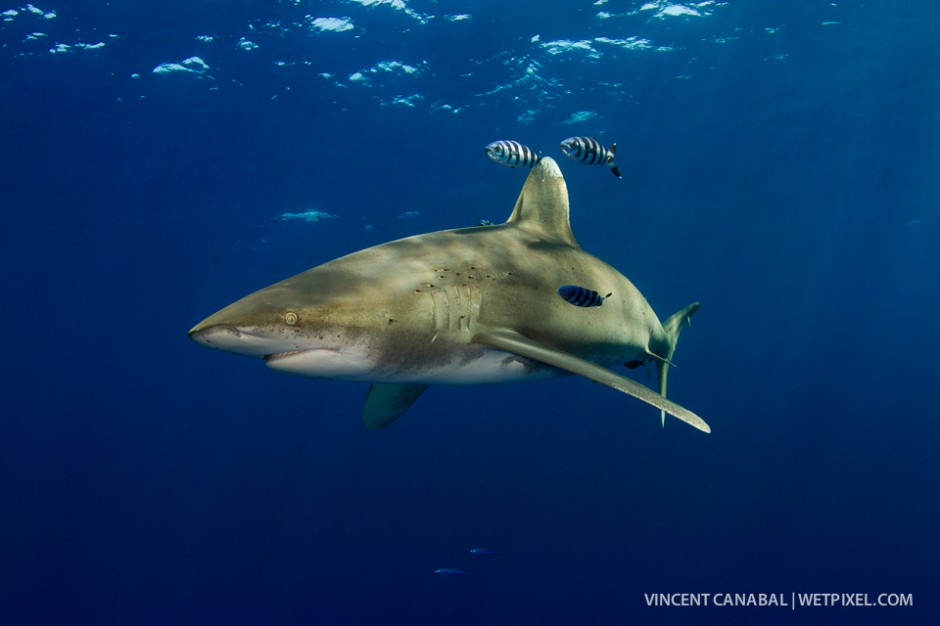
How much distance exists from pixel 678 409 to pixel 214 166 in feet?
84.9

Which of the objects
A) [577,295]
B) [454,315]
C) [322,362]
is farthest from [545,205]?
[322,362]

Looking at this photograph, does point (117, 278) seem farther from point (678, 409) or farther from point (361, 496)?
point (678, 409)

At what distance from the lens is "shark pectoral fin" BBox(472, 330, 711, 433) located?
3219 mm

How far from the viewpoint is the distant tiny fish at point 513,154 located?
21.3ft

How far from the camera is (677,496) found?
38438mm

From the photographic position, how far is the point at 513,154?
21.3 ft

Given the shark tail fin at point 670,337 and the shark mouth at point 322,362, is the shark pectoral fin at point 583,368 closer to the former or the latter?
the shark mouth at point 322,362

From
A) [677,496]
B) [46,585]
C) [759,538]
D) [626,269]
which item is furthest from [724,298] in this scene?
[46,585]

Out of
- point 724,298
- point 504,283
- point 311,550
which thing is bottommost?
point 311,550

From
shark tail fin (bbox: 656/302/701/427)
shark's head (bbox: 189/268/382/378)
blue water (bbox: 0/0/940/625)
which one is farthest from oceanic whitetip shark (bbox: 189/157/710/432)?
blue water (bbox: 0/0/940/625)

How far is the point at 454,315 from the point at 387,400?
222cm

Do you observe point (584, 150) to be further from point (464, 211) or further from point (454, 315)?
point (464, 211)

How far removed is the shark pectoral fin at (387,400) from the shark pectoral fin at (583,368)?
199 cm

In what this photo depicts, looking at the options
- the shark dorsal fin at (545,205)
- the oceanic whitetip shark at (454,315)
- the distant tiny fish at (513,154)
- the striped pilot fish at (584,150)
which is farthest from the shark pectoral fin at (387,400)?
the striped pilot fish at (584,150)
